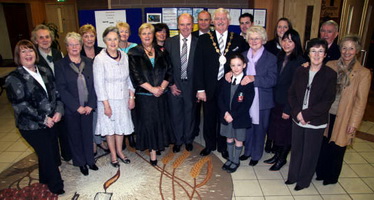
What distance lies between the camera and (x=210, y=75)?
3348 mm

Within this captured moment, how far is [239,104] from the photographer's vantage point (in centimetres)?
307

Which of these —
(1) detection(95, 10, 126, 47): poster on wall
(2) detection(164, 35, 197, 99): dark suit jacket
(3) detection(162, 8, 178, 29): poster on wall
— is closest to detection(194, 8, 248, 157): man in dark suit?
(2) detection(164, 35, 197, 99): dark suit jacket

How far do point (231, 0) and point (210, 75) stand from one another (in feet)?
9.52

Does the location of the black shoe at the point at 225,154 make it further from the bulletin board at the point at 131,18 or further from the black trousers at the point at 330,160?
the bulletin board at the point at 131,18

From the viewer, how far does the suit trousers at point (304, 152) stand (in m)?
2.75

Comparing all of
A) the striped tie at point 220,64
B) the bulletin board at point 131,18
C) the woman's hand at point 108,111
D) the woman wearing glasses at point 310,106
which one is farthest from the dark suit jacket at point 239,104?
the bulletin board at point 131,18

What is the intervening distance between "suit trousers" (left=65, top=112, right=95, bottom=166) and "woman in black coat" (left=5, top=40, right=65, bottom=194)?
0.79ft

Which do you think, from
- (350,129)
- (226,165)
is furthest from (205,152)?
(350,129)

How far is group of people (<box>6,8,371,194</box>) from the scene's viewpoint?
8.59ft

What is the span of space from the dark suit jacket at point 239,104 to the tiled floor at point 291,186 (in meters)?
0.67

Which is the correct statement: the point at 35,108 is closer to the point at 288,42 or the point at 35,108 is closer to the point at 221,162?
the point at 221,162

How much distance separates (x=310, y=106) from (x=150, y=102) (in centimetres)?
175

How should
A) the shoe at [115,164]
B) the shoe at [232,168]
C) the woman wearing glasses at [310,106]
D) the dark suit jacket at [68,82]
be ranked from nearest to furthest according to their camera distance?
the woman wearing glasses at [310,106]
the dark suit jacket at [68,82]
the shoe at [232,168]
the shoe at [115,164]

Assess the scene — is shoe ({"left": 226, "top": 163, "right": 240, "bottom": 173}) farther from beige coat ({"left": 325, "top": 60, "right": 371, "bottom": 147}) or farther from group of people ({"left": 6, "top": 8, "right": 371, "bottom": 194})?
beige coat ({"left": 325, "top": 60, "right": 371, "bottom": 147})
